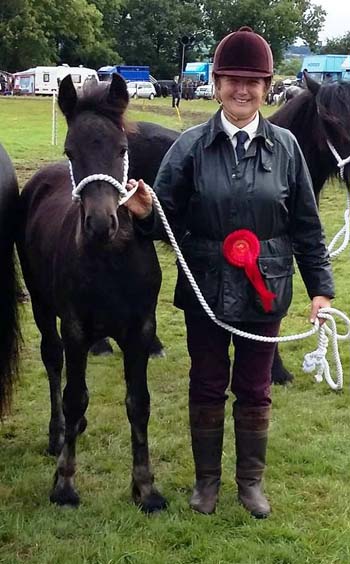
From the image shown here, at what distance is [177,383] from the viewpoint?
5.30 metres

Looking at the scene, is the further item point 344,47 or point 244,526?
point 344,47

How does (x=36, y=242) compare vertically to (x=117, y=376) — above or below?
above

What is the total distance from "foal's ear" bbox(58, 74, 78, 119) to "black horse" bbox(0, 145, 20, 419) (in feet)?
4.24

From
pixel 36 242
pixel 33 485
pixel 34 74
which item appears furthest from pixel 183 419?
pixel 34 74

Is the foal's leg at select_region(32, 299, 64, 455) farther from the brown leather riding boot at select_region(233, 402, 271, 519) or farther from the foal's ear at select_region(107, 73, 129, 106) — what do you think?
the foal's ear at select_region(107, 73, 129, 106)

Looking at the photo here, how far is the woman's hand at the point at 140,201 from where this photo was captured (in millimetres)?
3129

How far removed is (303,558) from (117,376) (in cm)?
246

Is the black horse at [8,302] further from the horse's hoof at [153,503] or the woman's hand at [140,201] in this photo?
the woman's hand at [140,201]

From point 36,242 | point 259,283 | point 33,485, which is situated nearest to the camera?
point 259,283

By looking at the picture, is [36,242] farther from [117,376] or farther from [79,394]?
[117,376]

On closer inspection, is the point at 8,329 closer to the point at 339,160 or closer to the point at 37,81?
the point at 339,160

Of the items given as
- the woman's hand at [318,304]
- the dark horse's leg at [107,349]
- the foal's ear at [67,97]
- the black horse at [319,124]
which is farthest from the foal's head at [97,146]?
the dark horse's leg at [107,349]

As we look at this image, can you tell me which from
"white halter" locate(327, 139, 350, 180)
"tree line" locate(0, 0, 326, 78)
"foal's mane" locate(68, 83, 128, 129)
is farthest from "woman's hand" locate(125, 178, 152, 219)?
"tree line" locate(0, 0, 326, 78)

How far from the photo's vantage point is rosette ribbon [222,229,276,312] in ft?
10.6
